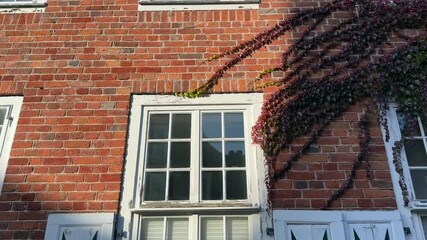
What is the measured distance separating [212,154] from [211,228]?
2.39 ft

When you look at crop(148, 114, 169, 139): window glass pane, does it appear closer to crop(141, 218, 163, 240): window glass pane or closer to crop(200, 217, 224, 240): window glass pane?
crop(141, 218, 163, 240): window glass pane

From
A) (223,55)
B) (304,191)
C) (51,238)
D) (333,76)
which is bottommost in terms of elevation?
(51,238)

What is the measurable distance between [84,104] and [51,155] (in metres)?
0.62

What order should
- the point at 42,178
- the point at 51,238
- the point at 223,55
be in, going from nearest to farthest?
the point at 51,238 < the point at 42,178 < the point at 223,55

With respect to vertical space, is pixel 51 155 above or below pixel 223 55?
below

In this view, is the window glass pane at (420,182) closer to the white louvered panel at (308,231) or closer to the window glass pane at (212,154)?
the white louvered panel at (308,231)

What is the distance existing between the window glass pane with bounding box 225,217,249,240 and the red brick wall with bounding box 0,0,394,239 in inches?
14.2

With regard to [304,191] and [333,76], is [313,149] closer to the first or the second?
[304,191]

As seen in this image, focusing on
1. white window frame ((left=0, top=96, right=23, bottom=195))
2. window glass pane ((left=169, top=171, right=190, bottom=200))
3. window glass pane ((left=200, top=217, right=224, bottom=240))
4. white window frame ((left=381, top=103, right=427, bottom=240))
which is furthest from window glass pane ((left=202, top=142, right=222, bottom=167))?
white window frame ((left=0, top=96, right=23, bottom=195))

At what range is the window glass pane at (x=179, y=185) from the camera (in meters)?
4.06

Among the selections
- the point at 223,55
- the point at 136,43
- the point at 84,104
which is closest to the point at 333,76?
the point at 223,55

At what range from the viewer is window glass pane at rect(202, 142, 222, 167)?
4.20 m

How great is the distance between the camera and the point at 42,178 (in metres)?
4.11

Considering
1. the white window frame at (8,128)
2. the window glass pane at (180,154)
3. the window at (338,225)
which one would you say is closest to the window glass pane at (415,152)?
the window at (338,225)
